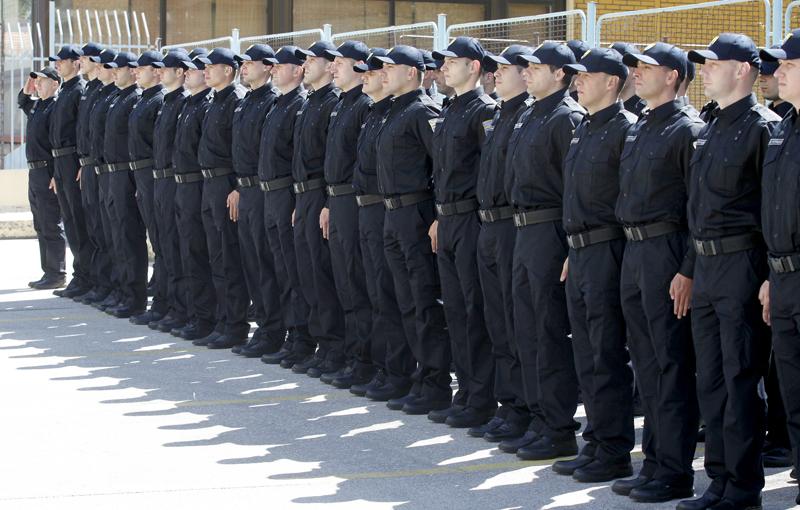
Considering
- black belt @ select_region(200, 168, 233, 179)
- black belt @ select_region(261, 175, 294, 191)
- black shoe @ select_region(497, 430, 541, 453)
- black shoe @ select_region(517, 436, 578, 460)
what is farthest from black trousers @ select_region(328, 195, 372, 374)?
black shoe @ select_region(517, 436, 578, 460)

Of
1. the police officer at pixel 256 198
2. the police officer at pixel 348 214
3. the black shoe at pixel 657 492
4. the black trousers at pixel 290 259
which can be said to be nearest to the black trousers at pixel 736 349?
the black shoe at pixel 657 492

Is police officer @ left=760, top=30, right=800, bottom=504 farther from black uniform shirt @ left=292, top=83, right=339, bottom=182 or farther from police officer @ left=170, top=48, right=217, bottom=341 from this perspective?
police officer @ left=170, top=48, right=217, bottom=341

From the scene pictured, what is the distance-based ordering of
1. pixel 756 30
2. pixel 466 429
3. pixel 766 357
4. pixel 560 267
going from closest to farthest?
pixel 766 357, pixel 560 267, pixel 466 429, pixel 756 30

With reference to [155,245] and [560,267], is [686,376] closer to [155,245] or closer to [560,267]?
[560,267]

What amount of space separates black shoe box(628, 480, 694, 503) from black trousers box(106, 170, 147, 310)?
7350mm

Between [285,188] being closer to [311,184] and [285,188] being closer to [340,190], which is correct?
[311,184]

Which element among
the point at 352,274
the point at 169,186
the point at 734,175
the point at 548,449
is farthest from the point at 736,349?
the point at 169,186

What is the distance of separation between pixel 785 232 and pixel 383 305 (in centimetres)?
391

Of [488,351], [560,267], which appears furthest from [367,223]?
[560,267]

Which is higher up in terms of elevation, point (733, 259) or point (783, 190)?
point (783, 190)

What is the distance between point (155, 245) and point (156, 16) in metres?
10.2

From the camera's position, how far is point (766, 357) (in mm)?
6527

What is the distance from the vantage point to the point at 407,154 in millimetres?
9195

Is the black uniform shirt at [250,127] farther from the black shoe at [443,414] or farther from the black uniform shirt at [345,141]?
the black shoe at [443,414]
